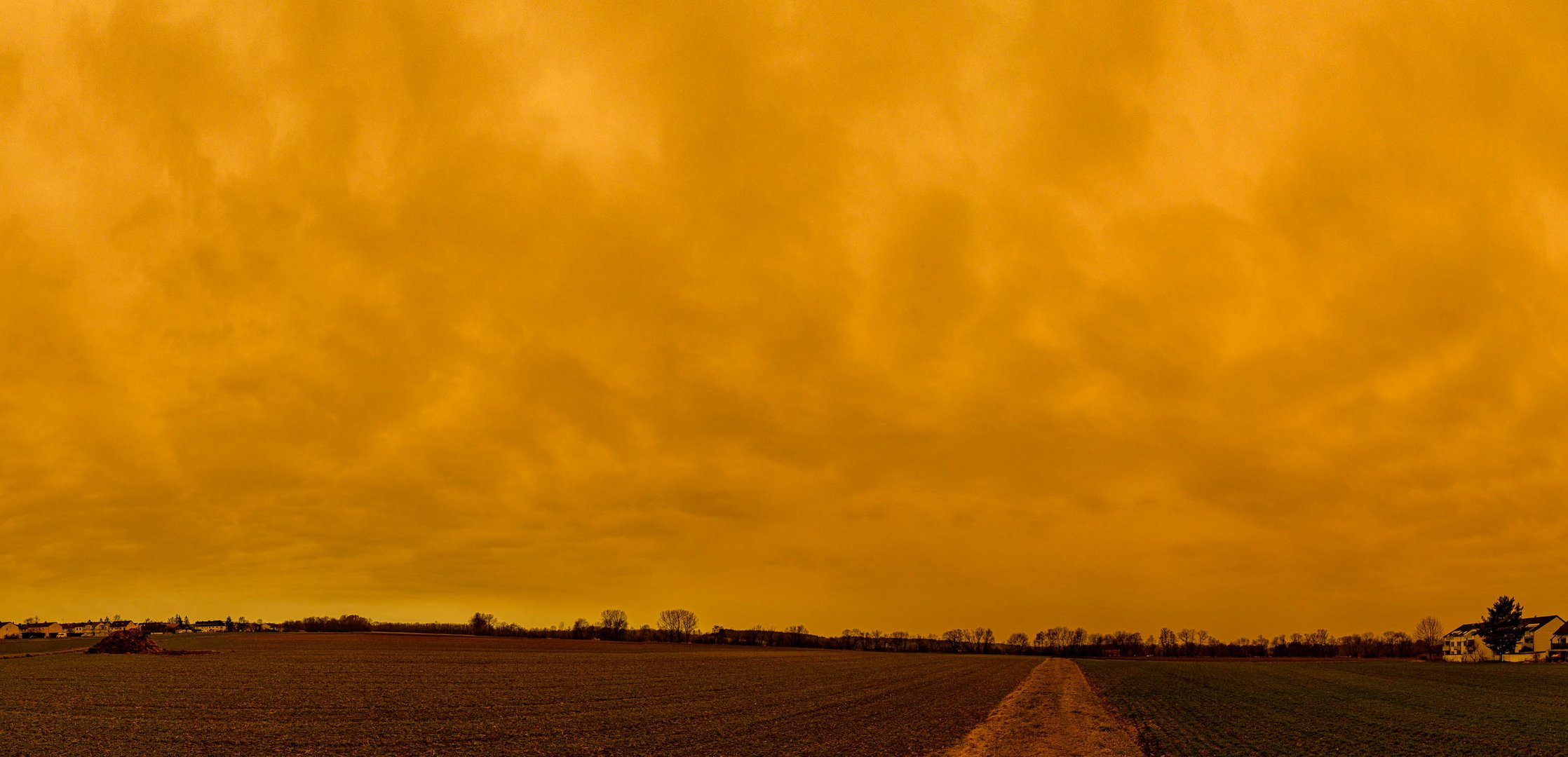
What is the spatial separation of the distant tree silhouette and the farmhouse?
2.15ft

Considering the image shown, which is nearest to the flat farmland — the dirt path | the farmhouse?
the dirt path

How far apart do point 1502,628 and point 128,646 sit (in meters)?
221

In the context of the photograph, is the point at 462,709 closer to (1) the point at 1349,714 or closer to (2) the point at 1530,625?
(1) the point at 1349,714

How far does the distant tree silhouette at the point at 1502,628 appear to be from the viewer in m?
151

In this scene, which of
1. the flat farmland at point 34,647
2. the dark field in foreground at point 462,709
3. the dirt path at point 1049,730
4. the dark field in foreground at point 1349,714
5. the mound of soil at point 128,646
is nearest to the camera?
the dark field in foreground at point 462,709

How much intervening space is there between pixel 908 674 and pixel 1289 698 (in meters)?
37.1

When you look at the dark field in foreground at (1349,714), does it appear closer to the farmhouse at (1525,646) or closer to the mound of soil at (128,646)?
the farmhouse at (1525,646)

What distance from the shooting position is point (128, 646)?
327ft

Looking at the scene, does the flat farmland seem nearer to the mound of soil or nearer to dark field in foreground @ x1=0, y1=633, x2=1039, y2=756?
the mound of soil

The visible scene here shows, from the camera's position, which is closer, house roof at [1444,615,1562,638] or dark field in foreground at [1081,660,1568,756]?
dark field in foreground at [1081,660,1568,756]

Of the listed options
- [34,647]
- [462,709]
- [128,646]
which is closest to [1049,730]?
[462,709]

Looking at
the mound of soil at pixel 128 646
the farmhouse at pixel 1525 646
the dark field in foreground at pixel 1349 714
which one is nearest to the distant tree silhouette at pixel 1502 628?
the farmhouse at pixel 1525 646

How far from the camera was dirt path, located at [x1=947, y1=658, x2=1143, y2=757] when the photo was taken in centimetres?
3134

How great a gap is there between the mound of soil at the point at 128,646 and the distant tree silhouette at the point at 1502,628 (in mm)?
207887
